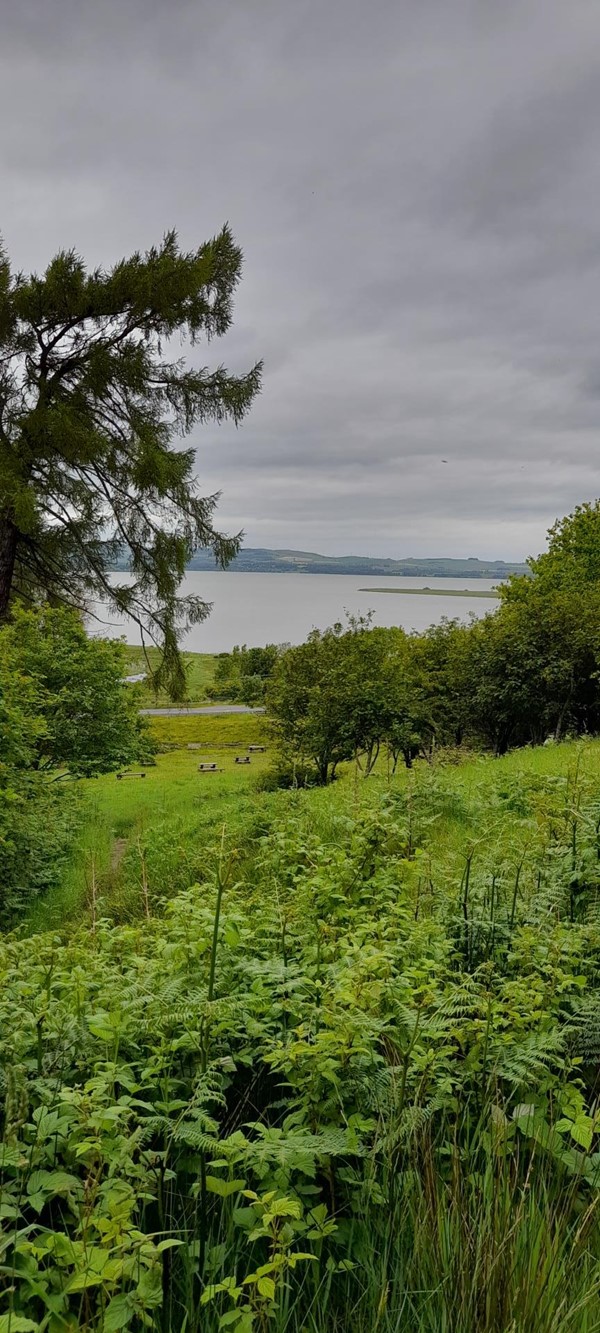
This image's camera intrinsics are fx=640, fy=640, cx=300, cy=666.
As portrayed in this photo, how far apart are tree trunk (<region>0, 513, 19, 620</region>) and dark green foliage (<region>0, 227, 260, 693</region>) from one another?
2cm

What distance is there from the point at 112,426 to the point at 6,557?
12.2 ft

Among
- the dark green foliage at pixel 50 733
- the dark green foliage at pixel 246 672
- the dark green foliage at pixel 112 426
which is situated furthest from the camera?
the dark green foliage at pixel 246 672

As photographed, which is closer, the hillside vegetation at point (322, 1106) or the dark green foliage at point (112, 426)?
the hillside vegetation at point (322, 1106)

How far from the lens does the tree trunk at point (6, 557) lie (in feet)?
44.7

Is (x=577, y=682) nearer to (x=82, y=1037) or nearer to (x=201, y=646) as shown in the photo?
(x=82, y=1037)

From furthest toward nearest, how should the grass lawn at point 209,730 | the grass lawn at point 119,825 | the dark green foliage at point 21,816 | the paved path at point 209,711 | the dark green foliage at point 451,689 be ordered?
the paved path at point 209,711 < the grass lawn at point 209,730 < the dark green foliage at point 451,689 < the dark green foliage at point 21,816 < the grass lawn at point 119,825

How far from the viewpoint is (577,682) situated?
82.6ft

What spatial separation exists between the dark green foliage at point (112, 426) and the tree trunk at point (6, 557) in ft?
0.07

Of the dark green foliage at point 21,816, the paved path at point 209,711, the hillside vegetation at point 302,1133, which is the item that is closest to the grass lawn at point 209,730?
the paved path at point 209,711

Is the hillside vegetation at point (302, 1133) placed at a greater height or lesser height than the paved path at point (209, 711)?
greater

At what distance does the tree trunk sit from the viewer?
13609 millimetres

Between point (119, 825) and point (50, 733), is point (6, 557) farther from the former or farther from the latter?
point (119, 825)

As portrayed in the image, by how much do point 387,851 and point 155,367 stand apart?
1374 centimetres

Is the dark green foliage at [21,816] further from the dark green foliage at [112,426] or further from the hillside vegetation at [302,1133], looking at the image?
the hillside vegetation at [302,1133]
